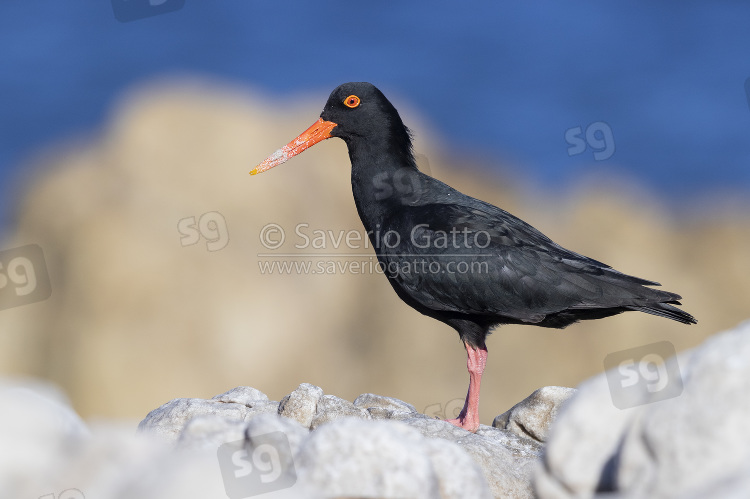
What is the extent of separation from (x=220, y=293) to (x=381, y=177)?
28.0ft

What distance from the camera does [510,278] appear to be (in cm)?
763

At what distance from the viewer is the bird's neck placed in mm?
8406

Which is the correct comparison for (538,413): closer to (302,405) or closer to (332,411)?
(332,411)

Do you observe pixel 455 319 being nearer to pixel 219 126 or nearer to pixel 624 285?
pixel 624 285

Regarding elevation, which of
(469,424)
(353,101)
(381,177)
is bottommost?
(469,424)

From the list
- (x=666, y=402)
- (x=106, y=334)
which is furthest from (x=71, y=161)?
(x=666, y=402)

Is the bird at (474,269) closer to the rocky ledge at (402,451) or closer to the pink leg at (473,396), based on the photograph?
the pink leg at (473,396)

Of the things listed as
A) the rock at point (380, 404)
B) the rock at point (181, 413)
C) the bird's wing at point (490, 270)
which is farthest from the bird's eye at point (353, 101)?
the rock at point (181, 413)

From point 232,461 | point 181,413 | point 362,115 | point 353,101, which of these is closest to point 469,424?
point 181,413

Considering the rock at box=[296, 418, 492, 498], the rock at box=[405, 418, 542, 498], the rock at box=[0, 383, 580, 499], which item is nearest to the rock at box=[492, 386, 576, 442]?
the rock at box=[405, 418, 542, 498]

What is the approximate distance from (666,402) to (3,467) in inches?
120

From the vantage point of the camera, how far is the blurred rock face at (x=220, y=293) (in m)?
16.1

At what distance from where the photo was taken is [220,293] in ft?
53.7

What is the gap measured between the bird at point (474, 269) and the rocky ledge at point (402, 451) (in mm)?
2956
